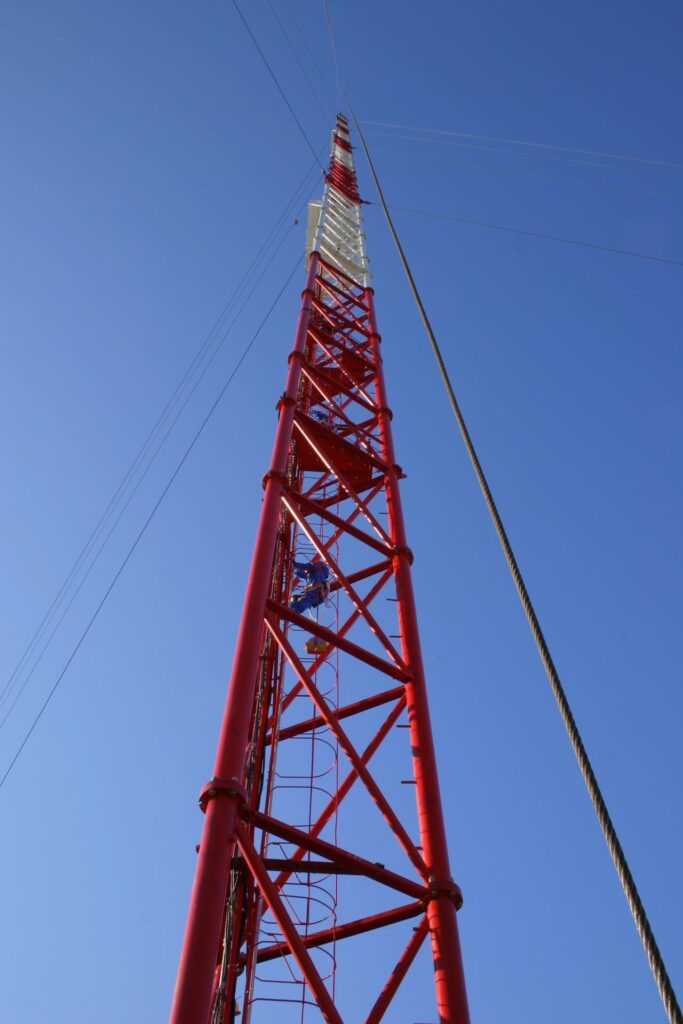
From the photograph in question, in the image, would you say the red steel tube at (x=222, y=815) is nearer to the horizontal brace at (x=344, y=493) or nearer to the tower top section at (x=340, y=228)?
the horizontal brace at (x=344, y=493)

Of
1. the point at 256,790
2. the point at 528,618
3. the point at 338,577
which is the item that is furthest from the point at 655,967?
the point at 338,577

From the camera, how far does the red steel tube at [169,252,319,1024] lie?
18.0 ft

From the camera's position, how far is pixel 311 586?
11734 mm

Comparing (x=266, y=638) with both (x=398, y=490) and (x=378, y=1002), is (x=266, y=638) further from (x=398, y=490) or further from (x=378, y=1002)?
(x=378, y=1002)

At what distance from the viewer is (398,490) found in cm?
1301

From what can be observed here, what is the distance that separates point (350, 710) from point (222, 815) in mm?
3487

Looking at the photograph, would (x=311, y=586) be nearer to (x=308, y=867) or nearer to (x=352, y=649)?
(x=352, y=649)

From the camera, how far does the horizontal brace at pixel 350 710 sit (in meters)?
9.57

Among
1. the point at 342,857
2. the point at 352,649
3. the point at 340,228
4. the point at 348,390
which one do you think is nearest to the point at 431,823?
the point at 342,857

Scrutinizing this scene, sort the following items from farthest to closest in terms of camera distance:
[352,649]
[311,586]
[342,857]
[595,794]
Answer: [311,586] < [352,649] < [342,857] < [595,794]

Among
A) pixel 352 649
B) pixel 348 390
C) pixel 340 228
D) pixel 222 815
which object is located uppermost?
pixel 340 228

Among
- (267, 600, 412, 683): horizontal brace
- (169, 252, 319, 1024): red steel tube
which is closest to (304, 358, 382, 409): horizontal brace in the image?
(169, 252, 319, 1024): red steel tube

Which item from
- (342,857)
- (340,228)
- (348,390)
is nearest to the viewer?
(342,857)

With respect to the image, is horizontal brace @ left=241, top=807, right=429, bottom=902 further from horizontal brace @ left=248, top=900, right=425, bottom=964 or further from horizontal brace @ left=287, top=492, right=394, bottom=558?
horizontal brace @ left=287, top=492, right=394, bottom=558
